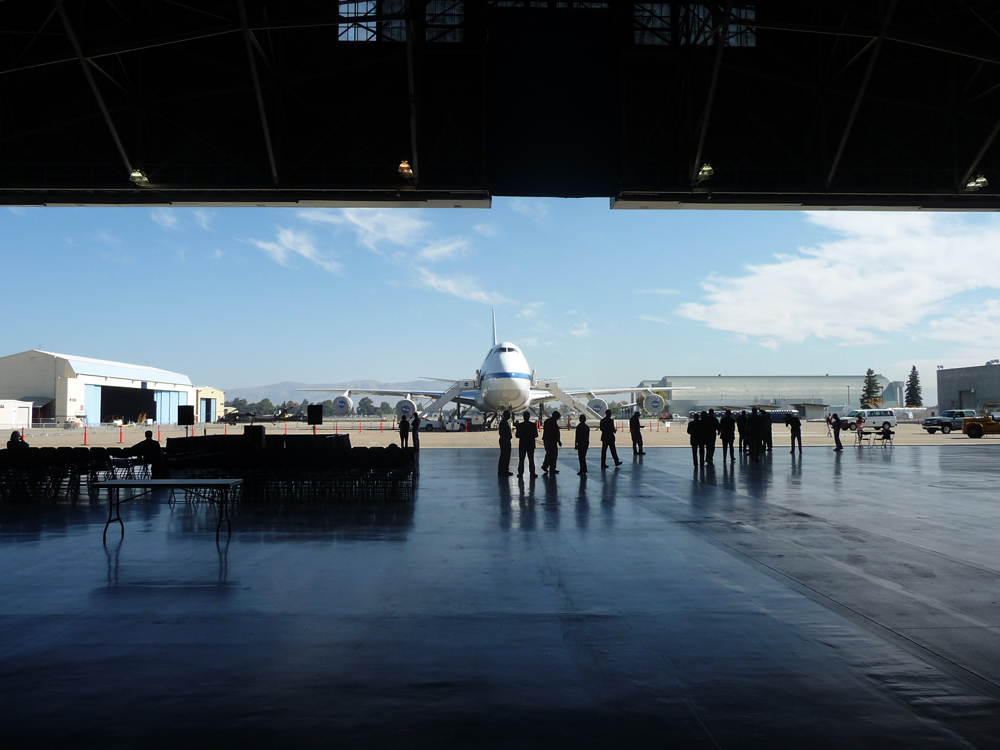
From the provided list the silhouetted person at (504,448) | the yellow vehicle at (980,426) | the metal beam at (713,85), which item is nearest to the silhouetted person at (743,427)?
the silhouetted person at (504,448)

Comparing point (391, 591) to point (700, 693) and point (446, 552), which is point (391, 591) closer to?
point (446, 552)

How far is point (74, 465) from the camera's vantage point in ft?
42.5

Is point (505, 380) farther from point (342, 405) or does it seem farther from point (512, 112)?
point (512, 112)

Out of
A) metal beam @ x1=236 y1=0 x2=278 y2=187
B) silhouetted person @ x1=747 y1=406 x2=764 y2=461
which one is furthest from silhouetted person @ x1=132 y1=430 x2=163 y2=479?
silhouetted person @ x1=747 y1=406 x2=764 y2=461

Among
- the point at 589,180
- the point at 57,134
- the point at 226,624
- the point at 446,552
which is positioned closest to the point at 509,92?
the point at 589,180

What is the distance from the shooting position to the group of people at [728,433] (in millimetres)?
18281

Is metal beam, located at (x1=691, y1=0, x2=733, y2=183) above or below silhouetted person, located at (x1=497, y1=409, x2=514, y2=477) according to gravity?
above

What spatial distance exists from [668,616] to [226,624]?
347 cm

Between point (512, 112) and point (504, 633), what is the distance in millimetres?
12414

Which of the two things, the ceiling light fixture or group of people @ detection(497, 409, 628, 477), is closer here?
the ceiling light fixture

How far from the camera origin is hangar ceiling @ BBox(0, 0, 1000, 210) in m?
14.0

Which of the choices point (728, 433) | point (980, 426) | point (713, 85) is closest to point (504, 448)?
point (728, 433)

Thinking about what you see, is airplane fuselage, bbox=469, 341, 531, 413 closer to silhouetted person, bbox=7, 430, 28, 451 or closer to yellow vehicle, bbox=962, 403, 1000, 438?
yellow vehicle, bbox=962, 403, 1000, 438

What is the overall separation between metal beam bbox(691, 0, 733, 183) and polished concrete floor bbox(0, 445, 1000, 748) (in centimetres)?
777
